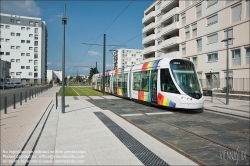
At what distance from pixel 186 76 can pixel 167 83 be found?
107 cm

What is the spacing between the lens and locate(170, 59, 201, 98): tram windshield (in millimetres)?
10419

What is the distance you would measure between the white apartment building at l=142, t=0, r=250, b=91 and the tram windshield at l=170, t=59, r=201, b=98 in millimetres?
10656

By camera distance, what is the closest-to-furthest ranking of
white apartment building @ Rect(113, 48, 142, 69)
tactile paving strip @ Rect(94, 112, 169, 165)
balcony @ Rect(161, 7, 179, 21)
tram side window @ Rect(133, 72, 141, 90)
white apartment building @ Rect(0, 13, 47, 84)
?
tactile paving strip @ Rect(94, 112, 169, 165)
tram side window @ Rect(133, 72, 141, 90)
balcony @ Rect(161, 7, 179, 21)
white apartment building @ Rect(0, 13, 47, 84)
white apartment building @ Rect(113, 48, 142, 69)

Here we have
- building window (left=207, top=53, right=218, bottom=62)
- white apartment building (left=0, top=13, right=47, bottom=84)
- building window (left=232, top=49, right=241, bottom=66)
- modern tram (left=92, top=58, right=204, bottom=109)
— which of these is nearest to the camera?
modern tram (left=92, top=58, right=204, bottom=109)

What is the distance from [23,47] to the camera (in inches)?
2815

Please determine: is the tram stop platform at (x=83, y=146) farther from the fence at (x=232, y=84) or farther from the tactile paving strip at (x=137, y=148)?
the fence at (x=232, y=84)

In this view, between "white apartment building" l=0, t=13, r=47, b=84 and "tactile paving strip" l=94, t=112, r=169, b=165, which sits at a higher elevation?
"white apartment building" l=0, t=13, r=47, b=84

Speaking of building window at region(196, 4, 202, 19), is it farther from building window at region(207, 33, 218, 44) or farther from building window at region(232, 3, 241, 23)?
building window at region(232, 3, 241, 23)

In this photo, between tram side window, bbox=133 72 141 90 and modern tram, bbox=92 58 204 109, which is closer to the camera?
modern tram, bbox=92 58 204 109

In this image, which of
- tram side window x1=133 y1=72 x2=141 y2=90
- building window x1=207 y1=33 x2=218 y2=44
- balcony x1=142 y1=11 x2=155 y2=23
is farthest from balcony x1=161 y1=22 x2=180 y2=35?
tram side window x1=133 y1=72 x2=141 y2=90

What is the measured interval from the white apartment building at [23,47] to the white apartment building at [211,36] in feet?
174

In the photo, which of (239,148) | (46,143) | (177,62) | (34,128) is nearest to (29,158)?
(46,143)

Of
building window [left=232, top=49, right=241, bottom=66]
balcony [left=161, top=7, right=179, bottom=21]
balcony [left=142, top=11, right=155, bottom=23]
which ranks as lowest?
building window [left=232, top=49, right=241, bottom=66]

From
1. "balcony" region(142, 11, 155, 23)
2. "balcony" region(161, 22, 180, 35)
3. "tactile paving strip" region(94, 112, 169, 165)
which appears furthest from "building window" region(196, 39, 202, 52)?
"tactile paving strip" region(94, 112, 169, 165)
